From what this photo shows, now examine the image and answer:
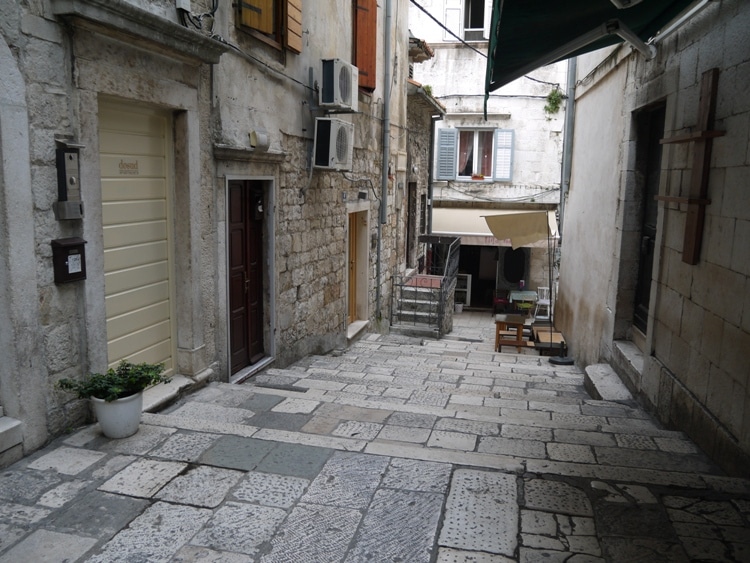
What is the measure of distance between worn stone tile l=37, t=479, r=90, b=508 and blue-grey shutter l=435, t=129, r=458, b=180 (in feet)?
56.2

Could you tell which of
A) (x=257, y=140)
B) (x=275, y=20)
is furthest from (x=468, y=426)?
(x=275, y=20)

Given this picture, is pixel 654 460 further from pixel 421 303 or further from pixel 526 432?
pixel 421 303

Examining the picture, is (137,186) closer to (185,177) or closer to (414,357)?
(185,177)

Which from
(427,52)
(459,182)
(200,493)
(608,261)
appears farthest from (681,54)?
(459,182)

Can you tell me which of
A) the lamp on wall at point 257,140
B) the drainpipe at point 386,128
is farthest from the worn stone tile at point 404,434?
the drainpipe at point 386,128

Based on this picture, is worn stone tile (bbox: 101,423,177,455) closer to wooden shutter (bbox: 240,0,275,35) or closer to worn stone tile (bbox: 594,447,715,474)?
worn stone tile (bbox: 594,447,715,474)

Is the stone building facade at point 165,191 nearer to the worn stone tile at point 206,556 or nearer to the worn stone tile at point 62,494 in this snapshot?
the worn stone tile at point 62,494

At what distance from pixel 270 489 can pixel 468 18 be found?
18.0 metres

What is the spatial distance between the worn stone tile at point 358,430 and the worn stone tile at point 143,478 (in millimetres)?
1194

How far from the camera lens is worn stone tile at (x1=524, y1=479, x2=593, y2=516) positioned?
321 centimetres

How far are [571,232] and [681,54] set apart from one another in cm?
572

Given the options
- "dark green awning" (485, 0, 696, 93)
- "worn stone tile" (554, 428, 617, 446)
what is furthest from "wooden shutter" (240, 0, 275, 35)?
"worn stone tile" (554, 428, 617, 446)

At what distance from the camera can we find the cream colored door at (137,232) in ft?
14.8

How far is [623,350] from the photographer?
6793 millimetres
